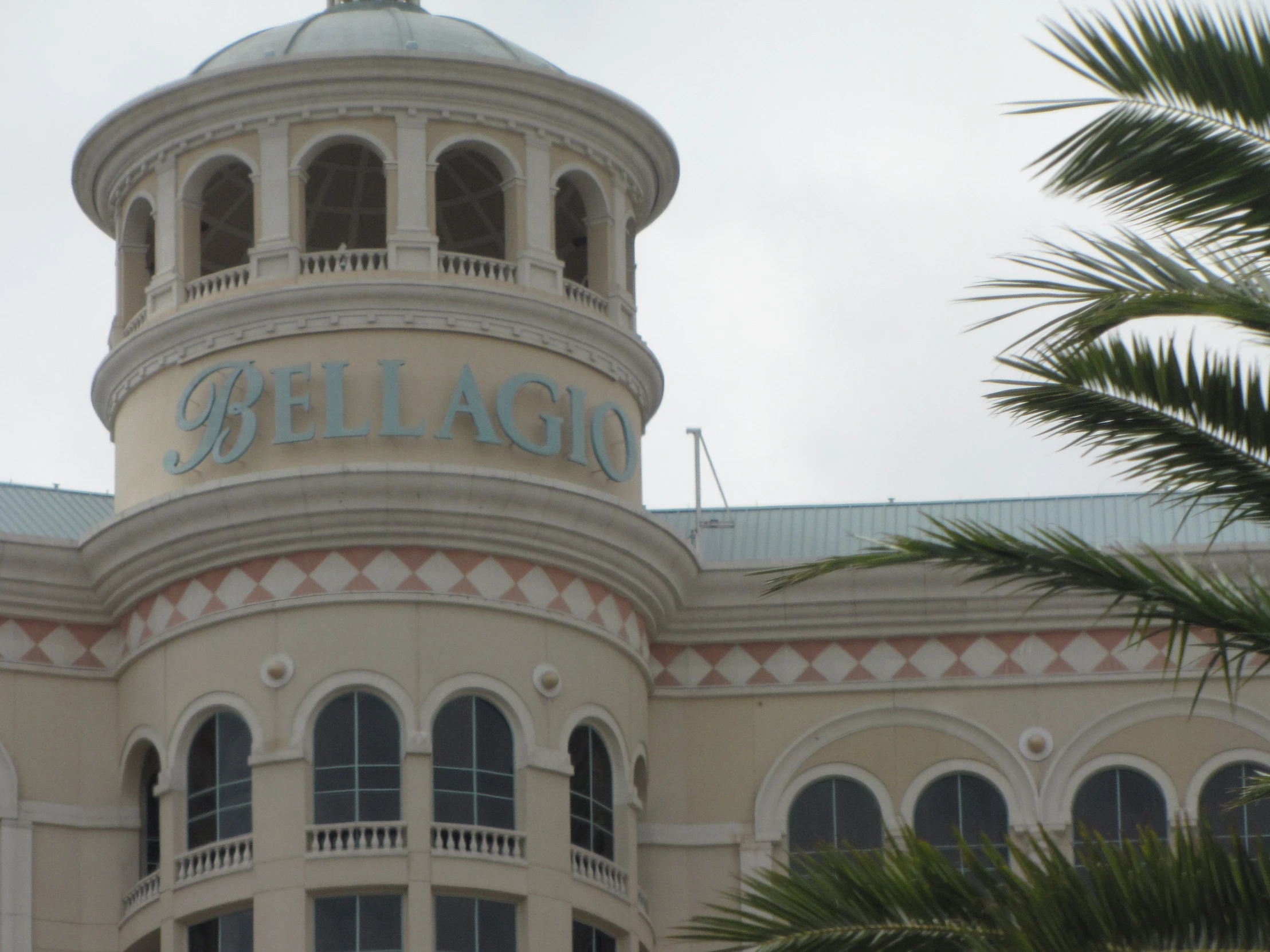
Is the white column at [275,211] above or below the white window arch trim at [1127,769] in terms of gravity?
above

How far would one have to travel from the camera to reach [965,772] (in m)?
39.6

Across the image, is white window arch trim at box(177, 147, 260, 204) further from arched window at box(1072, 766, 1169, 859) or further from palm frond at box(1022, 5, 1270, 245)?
palm frond at box(1022, 5, 1270, 245)

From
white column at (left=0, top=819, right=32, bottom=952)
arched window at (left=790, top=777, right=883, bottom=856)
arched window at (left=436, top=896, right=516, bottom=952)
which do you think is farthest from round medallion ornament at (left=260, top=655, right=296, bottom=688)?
arched window at (left=790, top=777, right=883, bottom=856)

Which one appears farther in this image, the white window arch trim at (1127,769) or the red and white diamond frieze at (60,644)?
the white window arch trim at (1127,769)

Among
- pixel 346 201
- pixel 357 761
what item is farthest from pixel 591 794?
pixel 346 201

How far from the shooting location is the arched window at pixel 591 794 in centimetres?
3719

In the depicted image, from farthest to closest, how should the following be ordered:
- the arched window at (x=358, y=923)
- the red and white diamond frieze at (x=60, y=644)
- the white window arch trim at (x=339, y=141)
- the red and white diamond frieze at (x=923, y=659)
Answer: the red and white diamond frieze at (x=923, y=659)
the white window arch trim at (x=339, y=141)
the red and white diamond frieze at (x=60, y=644)
the arched window at (x=358, y=923)

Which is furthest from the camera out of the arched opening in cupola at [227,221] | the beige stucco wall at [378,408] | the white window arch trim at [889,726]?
the arched opening in cupola at [227,221]

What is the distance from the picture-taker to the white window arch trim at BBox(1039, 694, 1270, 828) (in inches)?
1548

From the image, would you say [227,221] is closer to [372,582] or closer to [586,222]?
[586,222]

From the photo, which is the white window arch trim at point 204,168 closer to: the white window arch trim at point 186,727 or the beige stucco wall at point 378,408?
the beige stucco wall at point 378,408

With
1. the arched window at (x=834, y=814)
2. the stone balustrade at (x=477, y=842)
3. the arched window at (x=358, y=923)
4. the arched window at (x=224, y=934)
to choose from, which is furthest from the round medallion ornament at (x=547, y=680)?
the arched window at (x=224, y=934)

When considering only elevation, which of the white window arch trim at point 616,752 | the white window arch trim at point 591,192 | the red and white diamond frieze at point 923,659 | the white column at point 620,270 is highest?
the white window arch trim at point 591,192

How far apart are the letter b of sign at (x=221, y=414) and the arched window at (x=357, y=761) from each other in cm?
388
